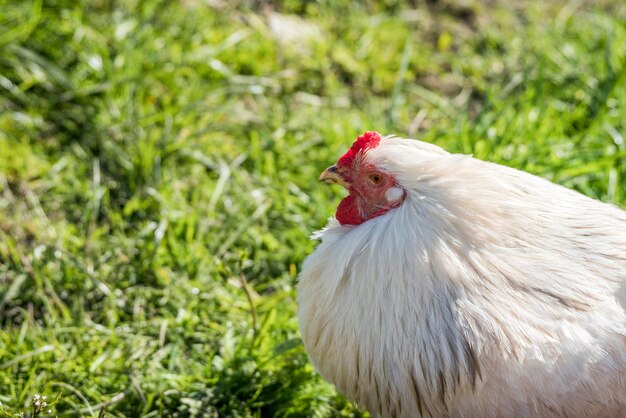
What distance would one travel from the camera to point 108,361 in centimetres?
338

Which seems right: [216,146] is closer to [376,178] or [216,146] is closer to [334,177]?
[334,177]

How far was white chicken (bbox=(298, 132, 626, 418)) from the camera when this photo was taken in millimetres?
2473

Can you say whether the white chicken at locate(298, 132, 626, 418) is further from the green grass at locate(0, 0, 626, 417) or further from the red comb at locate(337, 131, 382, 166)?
the green grass at locate(0, 0, 626, 417)

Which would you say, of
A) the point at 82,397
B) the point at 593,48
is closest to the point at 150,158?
the point at 82,397

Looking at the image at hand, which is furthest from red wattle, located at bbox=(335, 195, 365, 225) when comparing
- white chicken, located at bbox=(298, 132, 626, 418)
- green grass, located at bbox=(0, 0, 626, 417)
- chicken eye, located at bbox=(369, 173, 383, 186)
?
green grass, located at bbox=(0, 0, 626, 417)

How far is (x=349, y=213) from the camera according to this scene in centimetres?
290

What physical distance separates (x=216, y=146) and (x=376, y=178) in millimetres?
1911

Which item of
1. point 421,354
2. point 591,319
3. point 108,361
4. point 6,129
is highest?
point 591,319

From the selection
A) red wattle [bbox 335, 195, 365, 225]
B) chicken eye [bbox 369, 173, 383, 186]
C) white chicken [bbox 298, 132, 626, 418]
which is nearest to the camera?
white chicken [bbox 298, 132, 626, 418]

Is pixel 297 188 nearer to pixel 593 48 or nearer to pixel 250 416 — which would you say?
pixel 250 416

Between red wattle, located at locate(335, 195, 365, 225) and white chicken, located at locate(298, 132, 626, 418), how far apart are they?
15mm

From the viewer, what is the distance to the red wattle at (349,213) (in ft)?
9.50

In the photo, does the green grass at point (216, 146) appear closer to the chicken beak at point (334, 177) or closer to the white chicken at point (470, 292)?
the chicken beak at point (334, 177)

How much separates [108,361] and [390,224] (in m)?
1.41
